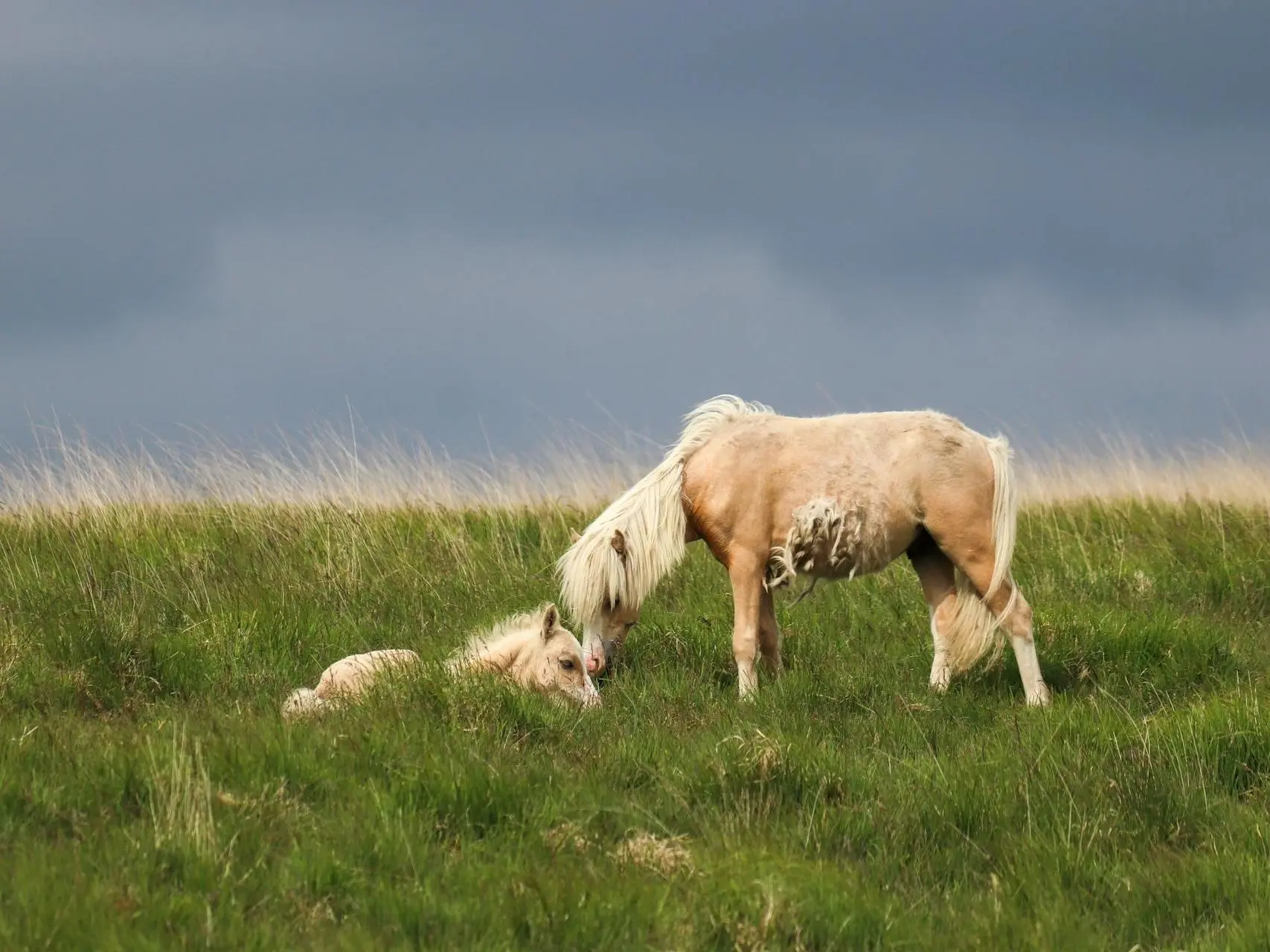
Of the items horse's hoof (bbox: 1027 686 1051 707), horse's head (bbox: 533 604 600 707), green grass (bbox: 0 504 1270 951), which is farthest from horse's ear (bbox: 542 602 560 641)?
horse's hoof (bbox: 1027 686 1051 707)

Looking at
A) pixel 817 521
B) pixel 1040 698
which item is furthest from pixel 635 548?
pixel 1040 698

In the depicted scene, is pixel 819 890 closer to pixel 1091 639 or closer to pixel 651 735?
pixel 651 735


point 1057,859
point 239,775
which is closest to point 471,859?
point 239,775

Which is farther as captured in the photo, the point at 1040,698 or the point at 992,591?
the point at 992,591

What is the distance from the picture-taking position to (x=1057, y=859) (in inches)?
230

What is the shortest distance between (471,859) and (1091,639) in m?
5.63

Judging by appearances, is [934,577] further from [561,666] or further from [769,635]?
[561,666]

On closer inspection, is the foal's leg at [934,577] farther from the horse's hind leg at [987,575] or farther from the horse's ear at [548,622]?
the horse's ear at [548,622]

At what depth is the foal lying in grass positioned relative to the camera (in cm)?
823

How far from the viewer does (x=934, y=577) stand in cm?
952

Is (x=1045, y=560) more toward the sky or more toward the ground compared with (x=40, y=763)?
more toward the ground

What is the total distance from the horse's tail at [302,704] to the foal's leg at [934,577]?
3.94 metres

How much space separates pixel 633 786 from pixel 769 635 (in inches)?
116

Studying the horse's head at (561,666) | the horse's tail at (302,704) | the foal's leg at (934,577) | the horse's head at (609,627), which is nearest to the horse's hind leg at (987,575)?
the foal's leg at (934,577)
